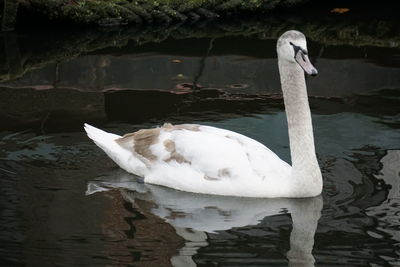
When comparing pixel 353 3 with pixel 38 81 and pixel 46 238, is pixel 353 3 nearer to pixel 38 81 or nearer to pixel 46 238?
pixel 38 81

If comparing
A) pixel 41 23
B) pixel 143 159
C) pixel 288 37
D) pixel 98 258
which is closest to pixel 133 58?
pixel 41 23

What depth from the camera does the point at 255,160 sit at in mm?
7324

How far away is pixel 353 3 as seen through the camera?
14945 millimetres

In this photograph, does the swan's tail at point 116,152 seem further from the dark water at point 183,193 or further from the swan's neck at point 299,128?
the swan's neck at point 299,128

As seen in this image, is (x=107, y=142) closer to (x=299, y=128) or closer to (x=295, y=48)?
(x=299, y=128)

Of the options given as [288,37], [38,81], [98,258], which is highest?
[288,37]

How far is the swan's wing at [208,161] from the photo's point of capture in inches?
287

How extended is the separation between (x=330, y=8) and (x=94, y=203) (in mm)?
8336

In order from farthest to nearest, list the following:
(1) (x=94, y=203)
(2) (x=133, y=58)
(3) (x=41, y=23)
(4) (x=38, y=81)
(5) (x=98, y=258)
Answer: (3) (x=41, y=23) → (2) (x=133, y=58) → (4) (x=38, y=81) → (1) (x=94, y=203) → (5) (x=98, y=258)

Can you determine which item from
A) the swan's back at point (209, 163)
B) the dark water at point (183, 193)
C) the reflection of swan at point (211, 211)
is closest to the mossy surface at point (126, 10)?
the dark water at point (183, 193)

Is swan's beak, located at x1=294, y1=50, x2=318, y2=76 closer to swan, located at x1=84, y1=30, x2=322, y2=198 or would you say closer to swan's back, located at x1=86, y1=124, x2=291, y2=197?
swan, located at x1=84, y1=30, x2=322, y2=198

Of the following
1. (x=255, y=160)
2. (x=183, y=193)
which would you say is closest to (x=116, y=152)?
(x=183, y=193)

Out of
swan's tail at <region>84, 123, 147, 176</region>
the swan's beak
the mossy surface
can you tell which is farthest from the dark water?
the mossy surface

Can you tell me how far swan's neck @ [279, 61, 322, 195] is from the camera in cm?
724
